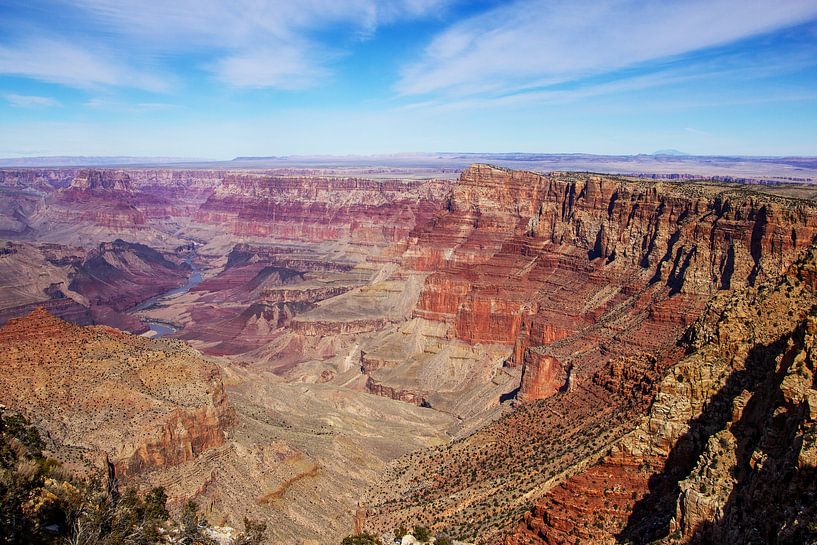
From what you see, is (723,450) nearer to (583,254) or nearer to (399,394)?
(399,394)

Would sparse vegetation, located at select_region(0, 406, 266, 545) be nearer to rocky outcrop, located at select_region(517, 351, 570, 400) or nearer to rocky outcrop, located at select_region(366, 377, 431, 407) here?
rocky outcrop, located at select_region(517, 351, 570, 400)

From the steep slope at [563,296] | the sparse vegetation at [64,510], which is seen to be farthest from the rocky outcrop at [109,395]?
the steep slope at [563,296]

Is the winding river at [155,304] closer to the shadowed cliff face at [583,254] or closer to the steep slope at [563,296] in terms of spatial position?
the steep slope at [563,296]

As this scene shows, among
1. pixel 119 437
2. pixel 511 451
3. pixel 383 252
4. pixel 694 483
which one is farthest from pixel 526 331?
pixel 383 252

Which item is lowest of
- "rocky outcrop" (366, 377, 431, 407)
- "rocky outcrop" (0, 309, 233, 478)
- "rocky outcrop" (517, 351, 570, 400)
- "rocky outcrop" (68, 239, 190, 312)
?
"rocky outcrop" (68, 239, 190, 312)

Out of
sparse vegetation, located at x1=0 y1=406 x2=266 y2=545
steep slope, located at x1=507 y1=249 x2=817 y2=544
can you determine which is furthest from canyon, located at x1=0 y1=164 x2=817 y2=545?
sparse vegetation, located at x1=0 y1=406 x2=266 y2=545

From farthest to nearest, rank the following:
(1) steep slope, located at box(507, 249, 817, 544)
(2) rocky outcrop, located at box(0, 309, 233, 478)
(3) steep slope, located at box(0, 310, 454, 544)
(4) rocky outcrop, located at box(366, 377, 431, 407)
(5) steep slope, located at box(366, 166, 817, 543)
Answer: (4) rocky outcrop, located at box(366, 377, 431, 407) < (3) steep slope, located at box(0, 310, 454, 544) < (2) rocky outcrop, located at box(0, 309, 233, 478) < (5) steep slope, located at box(366, 166, 817, 543) < (1) steep slope, located at box(507, 249, 817, 544)

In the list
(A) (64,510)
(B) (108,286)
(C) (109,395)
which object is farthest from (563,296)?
(B) (108,286)
